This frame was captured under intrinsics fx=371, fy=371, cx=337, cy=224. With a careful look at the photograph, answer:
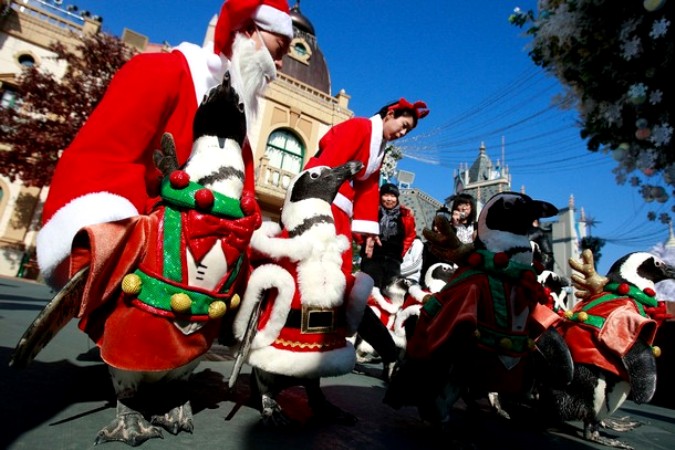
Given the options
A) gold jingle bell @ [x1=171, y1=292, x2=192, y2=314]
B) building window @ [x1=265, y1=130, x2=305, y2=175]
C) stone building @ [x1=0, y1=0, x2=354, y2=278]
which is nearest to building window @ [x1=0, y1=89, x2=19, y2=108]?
stone building @ [x1=0, y1=0, x2=354, y2=278]

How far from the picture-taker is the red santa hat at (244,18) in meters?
2.00

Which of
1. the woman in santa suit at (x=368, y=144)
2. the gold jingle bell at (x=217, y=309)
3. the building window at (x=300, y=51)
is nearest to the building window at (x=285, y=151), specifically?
the building window at (x=300, y=51)

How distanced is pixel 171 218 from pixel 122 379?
65cm

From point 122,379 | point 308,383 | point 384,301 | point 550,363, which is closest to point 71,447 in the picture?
point 122,379

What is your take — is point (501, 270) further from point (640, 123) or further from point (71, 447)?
point (71, 447)

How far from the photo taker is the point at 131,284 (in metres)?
1.41

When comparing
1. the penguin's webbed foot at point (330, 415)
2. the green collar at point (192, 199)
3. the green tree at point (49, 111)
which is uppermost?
the green tree at point (49, 111)

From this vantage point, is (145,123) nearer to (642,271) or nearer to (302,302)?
(302,302)

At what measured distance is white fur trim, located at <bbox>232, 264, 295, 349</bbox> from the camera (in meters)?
1.74

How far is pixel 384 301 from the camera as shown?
402cm

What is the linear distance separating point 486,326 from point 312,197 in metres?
1.17

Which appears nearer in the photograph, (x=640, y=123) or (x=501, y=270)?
(x=640, y=123)

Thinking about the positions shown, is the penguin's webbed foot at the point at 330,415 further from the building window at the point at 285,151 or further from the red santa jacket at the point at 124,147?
Result: the building window at the point at 285,151

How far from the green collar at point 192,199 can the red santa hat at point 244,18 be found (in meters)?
0.95
